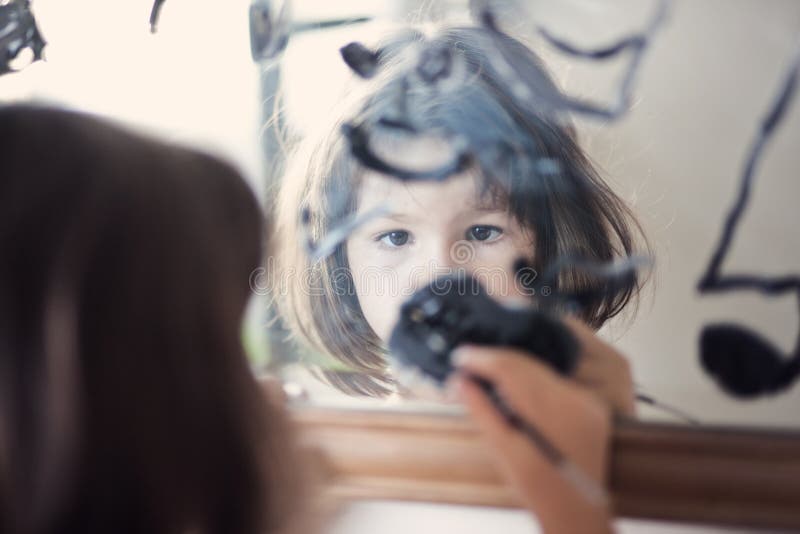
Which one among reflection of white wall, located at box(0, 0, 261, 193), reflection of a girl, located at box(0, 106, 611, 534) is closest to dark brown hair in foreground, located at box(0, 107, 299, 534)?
reflection of a girl, located at box(0, 106, 611, 534)

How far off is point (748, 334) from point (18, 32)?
495 millimetres

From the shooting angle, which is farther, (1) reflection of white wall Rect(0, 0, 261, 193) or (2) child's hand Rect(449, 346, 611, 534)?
(1) reflection of white wall Rect(0, 0, 261, 193)

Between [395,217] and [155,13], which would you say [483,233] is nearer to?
[395,217]

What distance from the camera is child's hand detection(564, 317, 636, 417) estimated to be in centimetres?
31

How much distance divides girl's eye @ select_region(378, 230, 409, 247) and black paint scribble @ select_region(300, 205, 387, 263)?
1cm

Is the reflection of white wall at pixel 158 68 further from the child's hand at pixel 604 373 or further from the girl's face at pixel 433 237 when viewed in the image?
the child's hand at pixel 604 373

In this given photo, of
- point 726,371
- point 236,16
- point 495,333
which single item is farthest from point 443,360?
point 236,16

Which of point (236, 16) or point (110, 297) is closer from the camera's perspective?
point (110, 297)

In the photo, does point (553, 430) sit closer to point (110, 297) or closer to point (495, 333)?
point (495, 333)

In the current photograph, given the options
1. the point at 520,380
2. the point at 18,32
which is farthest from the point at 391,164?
the point at 18,32

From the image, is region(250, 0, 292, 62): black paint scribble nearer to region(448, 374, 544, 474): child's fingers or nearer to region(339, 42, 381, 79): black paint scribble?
region(339, 42, 381, 79): black paint scribble

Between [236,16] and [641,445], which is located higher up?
[236,16]

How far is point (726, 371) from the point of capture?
30 centimetres

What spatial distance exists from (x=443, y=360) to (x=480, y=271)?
0.06m
